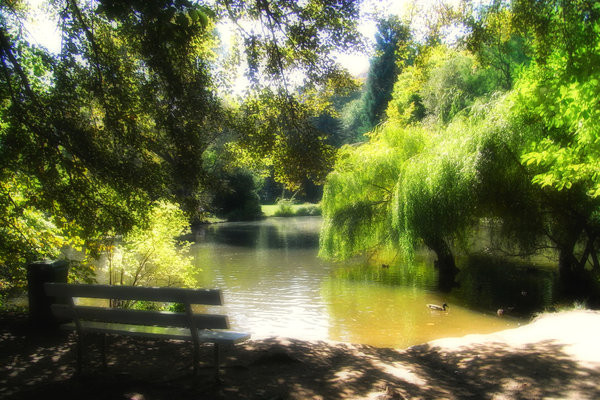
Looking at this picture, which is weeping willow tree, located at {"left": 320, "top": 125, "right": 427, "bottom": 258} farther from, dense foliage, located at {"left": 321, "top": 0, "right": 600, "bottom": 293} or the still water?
the still water

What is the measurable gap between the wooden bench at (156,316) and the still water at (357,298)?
2.67 metres

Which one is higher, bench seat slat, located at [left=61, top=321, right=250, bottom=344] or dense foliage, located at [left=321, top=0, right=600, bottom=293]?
dense foliage, located at [left=321, top=0, right=600, bottom=293]

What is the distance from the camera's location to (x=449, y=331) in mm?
9562

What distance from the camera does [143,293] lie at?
13.3 feet

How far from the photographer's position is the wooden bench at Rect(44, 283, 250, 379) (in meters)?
3.88

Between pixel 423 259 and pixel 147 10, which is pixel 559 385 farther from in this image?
pixel 423 259

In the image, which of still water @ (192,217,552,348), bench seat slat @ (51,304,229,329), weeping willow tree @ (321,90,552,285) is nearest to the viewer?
bench seat slat @ (51,304,229,329)

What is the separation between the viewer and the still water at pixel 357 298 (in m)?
9.71

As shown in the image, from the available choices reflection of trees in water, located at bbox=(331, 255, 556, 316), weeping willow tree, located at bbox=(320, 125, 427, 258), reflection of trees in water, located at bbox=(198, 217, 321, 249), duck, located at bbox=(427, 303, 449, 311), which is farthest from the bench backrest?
reflection of trees in water, located at bbox=(198, 217, 321, 249)

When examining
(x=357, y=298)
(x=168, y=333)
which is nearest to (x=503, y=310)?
(x=357, y=298)

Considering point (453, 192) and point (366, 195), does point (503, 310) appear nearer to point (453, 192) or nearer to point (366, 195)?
point (453, 192)

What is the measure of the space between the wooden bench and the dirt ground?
34 cm

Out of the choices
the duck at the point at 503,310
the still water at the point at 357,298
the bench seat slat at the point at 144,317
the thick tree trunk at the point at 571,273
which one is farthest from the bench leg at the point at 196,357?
the thick tree trunk at the point at 571,273

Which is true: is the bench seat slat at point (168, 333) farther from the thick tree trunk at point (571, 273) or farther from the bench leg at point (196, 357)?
the thick tree trunk at point (571, 273)
